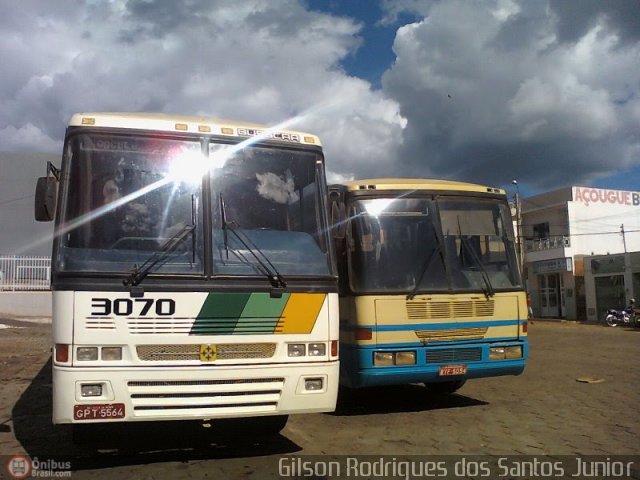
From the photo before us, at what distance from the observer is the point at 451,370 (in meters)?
7.16

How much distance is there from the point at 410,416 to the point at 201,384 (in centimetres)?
329

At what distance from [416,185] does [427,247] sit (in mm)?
854

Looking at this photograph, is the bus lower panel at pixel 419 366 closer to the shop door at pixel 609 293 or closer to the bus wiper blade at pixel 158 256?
the bus wiper blade at pixel 158 256

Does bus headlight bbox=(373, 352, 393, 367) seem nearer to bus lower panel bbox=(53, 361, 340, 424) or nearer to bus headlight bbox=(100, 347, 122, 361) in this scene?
bus lower panel bbox=(53, 361, 340, 424)

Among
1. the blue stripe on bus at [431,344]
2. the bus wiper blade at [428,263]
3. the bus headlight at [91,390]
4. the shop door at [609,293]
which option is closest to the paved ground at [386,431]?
the bus headlight at [91,390]

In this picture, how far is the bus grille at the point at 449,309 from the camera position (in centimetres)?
709

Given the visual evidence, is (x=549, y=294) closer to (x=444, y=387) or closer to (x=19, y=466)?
(x=444, y=387)

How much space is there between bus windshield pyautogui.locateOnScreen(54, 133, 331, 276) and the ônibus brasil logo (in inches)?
67.5

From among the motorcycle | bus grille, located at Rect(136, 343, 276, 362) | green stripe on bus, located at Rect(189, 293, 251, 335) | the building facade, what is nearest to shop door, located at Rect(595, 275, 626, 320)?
the building facade

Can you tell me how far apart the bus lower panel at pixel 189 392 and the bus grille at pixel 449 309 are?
206cm

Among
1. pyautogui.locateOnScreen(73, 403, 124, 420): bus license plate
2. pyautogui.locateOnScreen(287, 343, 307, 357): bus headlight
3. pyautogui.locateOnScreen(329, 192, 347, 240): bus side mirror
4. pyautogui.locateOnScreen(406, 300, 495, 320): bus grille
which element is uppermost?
pyautogui.locateOnScreen(329, 192, 347, 240): bus side mirror

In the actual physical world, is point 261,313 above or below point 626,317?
above

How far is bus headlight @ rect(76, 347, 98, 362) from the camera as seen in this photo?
181 inches

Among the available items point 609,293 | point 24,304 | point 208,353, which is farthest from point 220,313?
point 609,293
